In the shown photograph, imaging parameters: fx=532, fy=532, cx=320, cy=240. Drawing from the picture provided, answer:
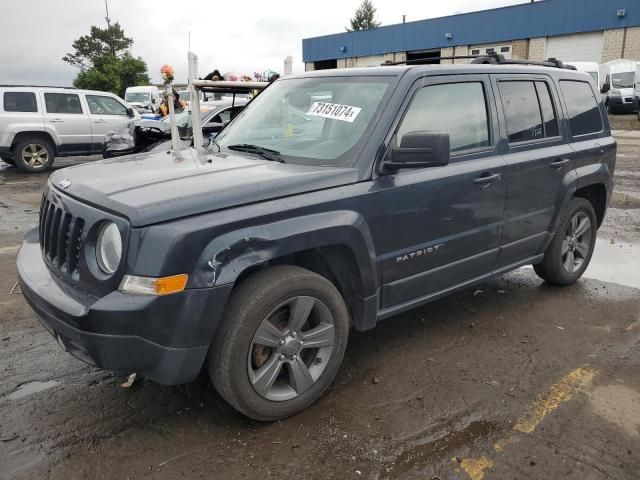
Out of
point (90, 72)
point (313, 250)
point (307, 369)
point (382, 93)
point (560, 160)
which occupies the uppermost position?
point (90, 72)

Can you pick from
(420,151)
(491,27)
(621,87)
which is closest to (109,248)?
(420,151)

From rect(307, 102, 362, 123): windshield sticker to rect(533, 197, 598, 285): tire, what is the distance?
220cm

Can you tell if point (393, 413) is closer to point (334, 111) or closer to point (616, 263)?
point (334, 111)

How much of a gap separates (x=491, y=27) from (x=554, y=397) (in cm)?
3433

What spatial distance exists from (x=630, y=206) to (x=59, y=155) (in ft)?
39.1

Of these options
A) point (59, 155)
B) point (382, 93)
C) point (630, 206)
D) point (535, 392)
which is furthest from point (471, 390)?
point (59, 155)

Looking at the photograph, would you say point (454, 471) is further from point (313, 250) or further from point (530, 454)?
point (313, 250)

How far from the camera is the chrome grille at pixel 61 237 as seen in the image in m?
2.58

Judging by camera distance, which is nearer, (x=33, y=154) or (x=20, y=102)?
(x=20, y=102)

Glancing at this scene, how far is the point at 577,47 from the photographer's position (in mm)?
30406

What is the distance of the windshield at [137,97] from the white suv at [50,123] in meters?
17.8

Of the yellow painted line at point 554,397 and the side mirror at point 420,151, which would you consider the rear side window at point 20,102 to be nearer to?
the side mirror at point 420,151

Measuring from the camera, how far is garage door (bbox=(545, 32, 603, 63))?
97.6 ft

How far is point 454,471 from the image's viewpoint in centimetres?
246
